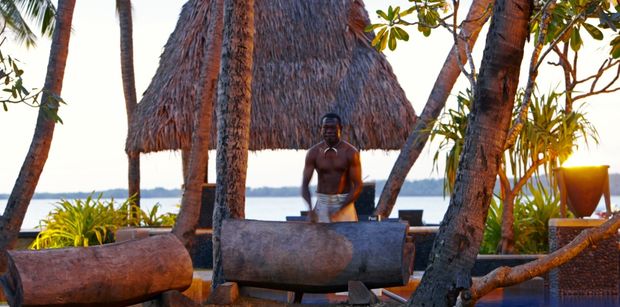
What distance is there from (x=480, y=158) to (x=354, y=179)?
7.97 ft

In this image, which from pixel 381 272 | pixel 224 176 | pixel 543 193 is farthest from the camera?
pixel 543 193

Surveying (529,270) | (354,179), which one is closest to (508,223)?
(354,179)

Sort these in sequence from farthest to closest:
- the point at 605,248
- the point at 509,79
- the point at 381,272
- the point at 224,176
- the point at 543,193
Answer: the point at 543,193 < the point at 605,248 < the point at 224,176 < the point at 381,272 < the point at 509,79

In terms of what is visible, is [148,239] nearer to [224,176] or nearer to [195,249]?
[224,176]

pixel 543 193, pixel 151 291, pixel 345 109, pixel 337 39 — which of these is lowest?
pixel 151 291

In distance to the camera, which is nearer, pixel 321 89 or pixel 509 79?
pixel 509 79

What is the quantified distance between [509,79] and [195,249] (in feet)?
24.8

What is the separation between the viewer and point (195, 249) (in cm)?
1454

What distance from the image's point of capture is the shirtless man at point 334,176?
10.1 meters

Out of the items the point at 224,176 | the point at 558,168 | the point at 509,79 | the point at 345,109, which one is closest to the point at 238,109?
the point at 224,176

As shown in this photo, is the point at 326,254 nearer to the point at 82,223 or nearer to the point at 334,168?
the point at 334,168

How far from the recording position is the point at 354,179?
10141mm

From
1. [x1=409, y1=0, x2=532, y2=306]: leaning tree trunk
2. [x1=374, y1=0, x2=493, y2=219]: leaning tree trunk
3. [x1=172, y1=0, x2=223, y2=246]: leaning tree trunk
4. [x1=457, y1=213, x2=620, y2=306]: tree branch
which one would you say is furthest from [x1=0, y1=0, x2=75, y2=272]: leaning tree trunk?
[x1=457, y1=213, x2=620, y2=306]: tree branch

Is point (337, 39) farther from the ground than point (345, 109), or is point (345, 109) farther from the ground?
point (337, 39)
